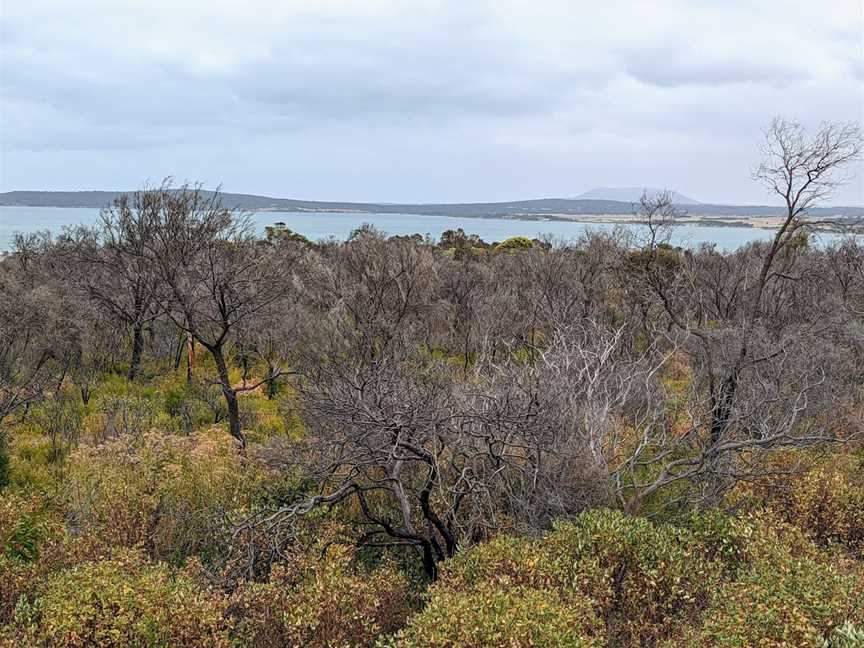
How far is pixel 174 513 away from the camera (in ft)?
30.7

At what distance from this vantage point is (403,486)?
9.99 metres

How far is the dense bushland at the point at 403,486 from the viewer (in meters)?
6.07

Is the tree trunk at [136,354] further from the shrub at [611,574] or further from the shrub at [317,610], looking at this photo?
the shrub at [611,574]

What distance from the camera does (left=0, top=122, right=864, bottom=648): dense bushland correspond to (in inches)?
239

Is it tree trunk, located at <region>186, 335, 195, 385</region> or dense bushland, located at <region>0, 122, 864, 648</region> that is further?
tree trunk, located at <region>186, 335, 195, 385</region>

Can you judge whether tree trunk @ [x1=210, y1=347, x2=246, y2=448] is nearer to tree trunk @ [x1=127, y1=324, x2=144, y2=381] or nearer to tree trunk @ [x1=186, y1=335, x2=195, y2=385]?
tree trunk @ [x1=186, y1=335, x2=195, y2=385]

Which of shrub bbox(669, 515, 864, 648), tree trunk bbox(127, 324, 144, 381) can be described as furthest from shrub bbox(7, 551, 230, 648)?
tree trunk bbox(127, 324, 144, 381)

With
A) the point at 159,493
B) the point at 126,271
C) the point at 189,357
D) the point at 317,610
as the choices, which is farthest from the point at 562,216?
the point at 317,610

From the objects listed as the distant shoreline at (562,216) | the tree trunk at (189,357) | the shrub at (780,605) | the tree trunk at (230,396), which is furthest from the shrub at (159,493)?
the distant shoreline at (562,216)

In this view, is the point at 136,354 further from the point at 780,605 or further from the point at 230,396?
the point at 780,605

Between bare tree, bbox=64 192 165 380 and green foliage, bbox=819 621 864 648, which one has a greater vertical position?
bare tree, bbox=64 192 165 380

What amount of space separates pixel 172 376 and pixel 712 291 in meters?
19.4

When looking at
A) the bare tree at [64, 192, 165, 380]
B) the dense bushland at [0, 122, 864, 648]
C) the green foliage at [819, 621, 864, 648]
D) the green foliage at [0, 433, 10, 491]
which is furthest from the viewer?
the bare tree at [64, 192, 165, 380]

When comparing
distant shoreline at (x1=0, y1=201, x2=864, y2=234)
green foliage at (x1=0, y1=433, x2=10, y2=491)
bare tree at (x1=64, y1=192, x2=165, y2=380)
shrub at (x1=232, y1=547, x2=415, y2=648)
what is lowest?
green foliage at (x1=0, y1=433, x2=10, y2=491)
